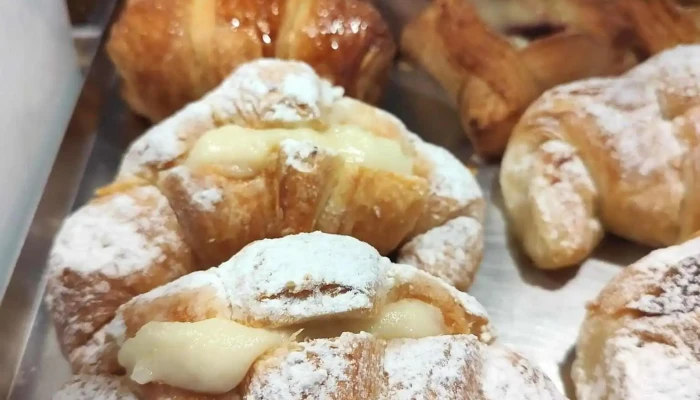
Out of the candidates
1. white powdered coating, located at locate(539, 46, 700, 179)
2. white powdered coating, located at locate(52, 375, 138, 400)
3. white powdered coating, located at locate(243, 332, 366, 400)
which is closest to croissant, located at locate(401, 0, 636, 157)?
white powdered coating, located at locate(539, 46, 700, 179)

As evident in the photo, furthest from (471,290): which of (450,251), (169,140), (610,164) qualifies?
(169,140)

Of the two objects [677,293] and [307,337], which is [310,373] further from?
[677,293]

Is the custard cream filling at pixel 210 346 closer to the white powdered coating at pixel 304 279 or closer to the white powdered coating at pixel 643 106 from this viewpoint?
the white powdered coating at pixel 304 279

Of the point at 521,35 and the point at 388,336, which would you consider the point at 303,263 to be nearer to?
the point at 388,336

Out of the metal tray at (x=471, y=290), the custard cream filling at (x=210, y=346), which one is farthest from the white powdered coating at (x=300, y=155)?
the metal tray at (x=471, y=290)

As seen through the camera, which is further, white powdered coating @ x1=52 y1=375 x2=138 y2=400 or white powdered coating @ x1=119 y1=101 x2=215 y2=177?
white powdered coating @ x1=119 y1=101 x2=215 y2=177

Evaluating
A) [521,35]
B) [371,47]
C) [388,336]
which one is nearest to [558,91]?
[521,35]

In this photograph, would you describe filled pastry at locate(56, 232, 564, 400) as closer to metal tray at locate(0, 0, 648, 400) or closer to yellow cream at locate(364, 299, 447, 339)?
yellow cream at locate(364, 299, 447, 339)
